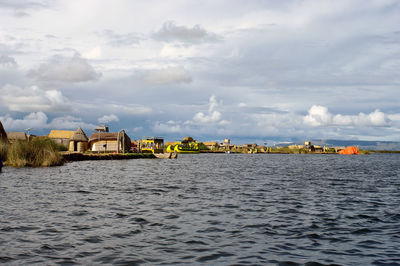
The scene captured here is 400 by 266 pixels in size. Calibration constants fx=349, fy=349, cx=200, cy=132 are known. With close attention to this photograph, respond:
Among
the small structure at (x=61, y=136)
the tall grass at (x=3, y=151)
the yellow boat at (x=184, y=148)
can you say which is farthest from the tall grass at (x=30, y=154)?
the yellow boat at (x=184, y=148)

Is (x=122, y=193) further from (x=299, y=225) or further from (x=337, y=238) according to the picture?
(x=337, y=238)

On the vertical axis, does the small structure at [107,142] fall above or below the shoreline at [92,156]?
above

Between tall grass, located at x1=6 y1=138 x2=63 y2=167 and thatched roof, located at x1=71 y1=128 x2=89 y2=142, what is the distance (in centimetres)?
4607

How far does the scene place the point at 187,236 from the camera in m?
11.2

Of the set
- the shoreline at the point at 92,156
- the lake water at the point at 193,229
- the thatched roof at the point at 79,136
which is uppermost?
the thatched roof at the point at 79,136

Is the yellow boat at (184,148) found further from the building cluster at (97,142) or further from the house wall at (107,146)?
the house wall at (107,146)

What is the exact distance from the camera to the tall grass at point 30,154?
38.1 m

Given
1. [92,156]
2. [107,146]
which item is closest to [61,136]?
[107,146]

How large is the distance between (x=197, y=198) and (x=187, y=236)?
870cm

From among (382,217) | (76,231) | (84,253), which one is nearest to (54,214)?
(76,231)

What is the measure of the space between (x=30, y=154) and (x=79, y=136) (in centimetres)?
4972

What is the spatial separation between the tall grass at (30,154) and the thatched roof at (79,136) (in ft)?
151

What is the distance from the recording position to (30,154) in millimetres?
38781

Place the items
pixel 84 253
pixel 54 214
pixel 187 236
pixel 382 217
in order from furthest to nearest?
pixel 382 217, pixel 54 214, pixel 187 236, pixel 84 253
